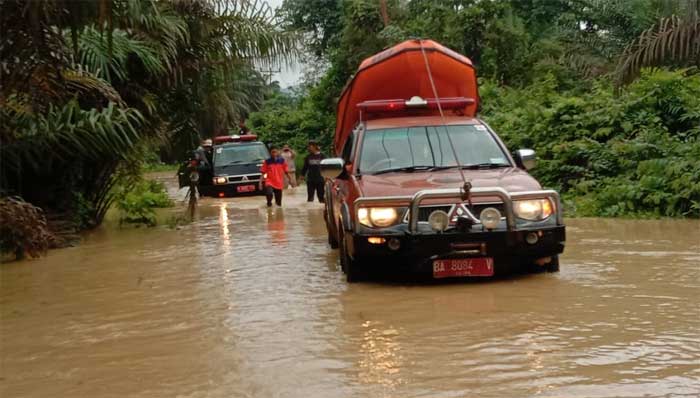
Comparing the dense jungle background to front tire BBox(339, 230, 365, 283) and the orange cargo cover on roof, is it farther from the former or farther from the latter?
front tire BBox(339, 230, 365, 283)

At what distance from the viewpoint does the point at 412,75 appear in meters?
11.1

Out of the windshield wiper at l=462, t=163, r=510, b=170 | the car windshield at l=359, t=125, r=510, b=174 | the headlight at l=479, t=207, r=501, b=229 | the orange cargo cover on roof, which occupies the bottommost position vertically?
the headlight at l=479, t=207, r=501, b=229

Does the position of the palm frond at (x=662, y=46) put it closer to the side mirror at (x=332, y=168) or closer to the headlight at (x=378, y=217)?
the side mirror at (x=332, y=168)

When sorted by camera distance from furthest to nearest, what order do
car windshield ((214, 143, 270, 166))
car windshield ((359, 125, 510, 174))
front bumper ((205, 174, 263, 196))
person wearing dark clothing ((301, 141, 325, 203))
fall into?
car windshield ((214, 143, 270, 166)) → front bumper ((205, 174, 263, 196)) → person wearing dark clothing ((301, 141, 325, 203)) → car windshield ((359, 125, 510, 174))

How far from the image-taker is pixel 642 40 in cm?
1655

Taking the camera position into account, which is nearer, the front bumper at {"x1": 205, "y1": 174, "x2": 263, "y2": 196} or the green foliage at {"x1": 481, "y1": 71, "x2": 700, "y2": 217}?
the green foliage at {"x1": 481, "y1": 71, "x2": 700, "y2": 217}

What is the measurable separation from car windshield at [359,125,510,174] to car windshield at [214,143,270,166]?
1581cm

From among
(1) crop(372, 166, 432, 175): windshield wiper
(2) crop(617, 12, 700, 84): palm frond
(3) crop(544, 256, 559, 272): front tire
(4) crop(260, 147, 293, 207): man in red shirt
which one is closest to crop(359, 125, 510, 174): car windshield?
(1) crop(372, 166, 432, 175): windshield wiper

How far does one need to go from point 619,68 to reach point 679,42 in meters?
1.16

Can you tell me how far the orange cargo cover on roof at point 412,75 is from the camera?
1103 cm

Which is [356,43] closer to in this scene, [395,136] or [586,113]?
[586,113]

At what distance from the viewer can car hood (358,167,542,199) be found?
812cm

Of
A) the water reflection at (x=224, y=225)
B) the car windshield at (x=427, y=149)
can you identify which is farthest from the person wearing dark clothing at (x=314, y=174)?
the car windshield at (x=427, y=149)

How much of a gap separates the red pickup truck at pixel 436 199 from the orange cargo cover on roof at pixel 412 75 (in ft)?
2.12
